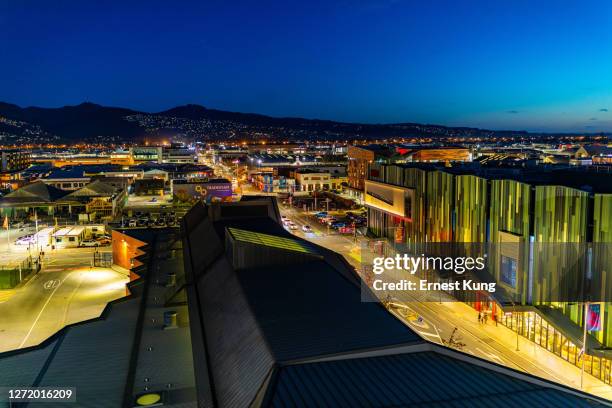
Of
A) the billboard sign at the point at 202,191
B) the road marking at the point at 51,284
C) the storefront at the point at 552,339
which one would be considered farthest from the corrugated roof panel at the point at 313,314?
the billboard sign at the point at 202,191

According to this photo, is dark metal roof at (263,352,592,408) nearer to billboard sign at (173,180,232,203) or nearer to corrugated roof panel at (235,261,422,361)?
corrugated roof panel at (235,261,422,361)

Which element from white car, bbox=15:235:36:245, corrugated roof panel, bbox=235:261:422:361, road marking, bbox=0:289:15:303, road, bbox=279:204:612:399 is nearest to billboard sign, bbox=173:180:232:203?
white car, bbox=15:235:36:245

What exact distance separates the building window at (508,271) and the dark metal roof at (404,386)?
13497 mm

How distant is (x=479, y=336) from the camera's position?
2619 centimetres

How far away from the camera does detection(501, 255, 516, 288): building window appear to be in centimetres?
2620

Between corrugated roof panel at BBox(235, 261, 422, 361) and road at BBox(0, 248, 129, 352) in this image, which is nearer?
corrugated roof panel at BBox(235, 261, 422, 361)

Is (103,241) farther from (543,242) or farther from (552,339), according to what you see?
(552,339)

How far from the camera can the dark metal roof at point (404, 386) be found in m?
11.8

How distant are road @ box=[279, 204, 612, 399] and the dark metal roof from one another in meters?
9.79

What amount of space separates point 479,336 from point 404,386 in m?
15.4

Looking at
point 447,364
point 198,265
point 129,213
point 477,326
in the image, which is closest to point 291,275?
point 198,265

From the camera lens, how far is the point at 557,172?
33531mm

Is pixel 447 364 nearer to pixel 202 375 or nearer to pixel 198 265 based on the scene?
pixel 202 375

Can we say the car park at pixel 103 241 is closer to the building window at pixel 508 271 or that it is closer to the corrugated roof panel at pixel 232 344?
the corrugated roof panel at pixel 232 344
